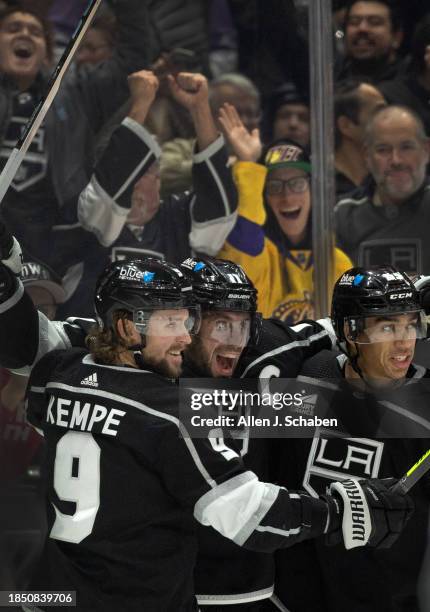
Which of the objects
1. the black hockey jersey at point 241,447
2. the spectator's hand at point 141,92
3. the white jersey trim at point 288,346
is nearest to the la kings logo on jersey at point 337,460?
the black hockey jersey at point 241,447

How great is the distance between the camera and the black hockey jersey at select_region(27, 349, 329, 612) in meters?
2.11

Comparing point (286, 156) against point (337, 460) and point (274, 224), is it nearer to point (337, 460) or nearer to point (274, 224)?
point (274, 224)

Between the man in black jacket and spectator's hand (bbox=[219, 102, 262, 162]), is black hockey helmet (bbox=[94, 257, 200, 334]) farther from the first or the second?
spectator's hand (bbox=[219, 102, 262, 162])

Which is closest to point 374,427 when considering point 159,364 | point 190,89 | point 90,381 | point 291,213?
point 159,364

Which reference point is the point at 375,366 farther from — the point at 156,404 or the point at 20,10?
the point at 20,10

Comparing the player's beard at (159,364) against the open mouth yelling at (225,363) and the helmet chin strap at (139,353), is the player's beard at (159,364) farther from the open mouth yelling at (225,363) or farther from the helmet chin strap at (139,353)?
the open mouth yelling at (225,363)

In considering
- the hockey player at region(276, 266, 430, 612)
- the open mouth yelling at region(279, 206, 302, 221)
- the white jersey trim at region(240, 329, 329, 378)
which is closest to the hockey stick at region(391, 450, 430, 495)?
the hockey player at region(276, 266, 430, 612)

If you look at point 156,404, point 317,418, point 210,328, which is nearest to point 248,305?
point 210,328

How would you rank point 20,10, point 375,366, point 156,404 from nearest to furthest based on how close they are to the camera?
1. point 156,404
2. point 375,366
3. point 20,10

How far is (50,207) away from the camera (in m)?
3.40

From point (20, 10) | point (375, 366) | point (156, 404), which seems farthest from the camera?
point (20, 10)

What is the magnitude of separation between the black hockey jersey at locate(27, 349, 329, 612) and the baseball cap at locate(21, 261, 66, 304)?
1088 mm

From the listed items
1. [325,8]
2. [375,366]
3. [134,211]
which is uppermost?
[325,8]

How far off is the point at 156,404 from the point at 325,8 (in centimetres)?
193
